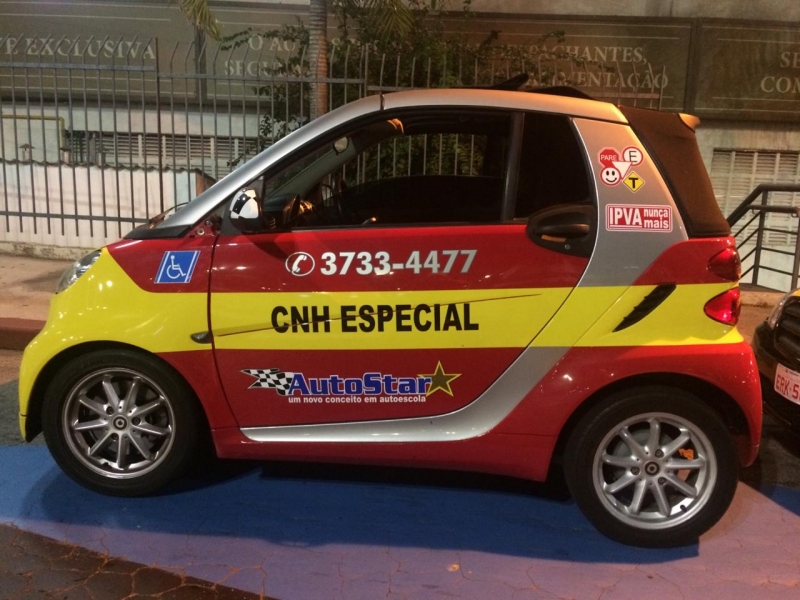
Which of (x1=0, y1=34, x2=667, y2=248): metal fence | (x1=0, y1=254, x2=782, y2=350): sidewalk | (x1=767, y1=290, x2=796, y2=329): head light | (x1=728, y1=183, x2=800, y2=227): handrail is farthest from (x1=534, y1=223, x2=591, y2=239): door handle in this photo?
(x1=728, y1=183, x2=800, y2=227): handrail

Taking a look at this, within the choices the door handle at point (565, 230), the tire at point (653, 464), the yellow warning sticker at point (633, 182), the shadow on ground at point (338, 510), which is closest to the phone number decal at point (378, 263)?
the door handle at point (565, 230)

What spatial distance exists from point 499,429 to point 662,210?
1155 millimetres

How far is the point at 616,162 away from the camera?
9.52ft

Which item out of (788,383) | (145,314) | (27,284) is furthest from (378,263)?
(27,284)

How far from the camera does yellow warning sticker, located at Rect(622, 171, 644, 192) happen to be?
2.88 m

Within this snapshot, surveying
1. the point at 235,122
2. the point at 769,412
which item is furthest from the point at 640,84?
the point at 769,412

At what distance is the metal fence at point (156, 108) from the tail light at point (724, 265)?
4211mm

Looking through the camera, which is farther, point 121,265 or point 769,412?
point 769,412

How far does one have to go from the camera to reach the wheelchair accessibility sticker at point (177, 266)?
2.98m

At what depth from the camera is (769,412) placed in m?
3.60

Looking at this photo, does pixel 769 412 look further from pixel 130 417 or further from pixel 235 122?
pixel 235 122

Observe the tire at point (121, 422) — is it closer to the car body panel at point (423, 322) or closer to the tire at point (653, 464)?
the car body panel at point (423, 322)

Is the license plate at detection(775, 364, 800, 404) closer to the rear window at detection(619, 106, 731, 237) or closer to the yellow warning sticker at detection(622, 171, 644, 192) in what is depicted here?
the rear window at detection(619, 106, 731, 237)

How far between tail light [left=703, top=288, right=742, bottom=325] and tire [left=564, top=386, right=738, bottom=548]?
0.35 m
